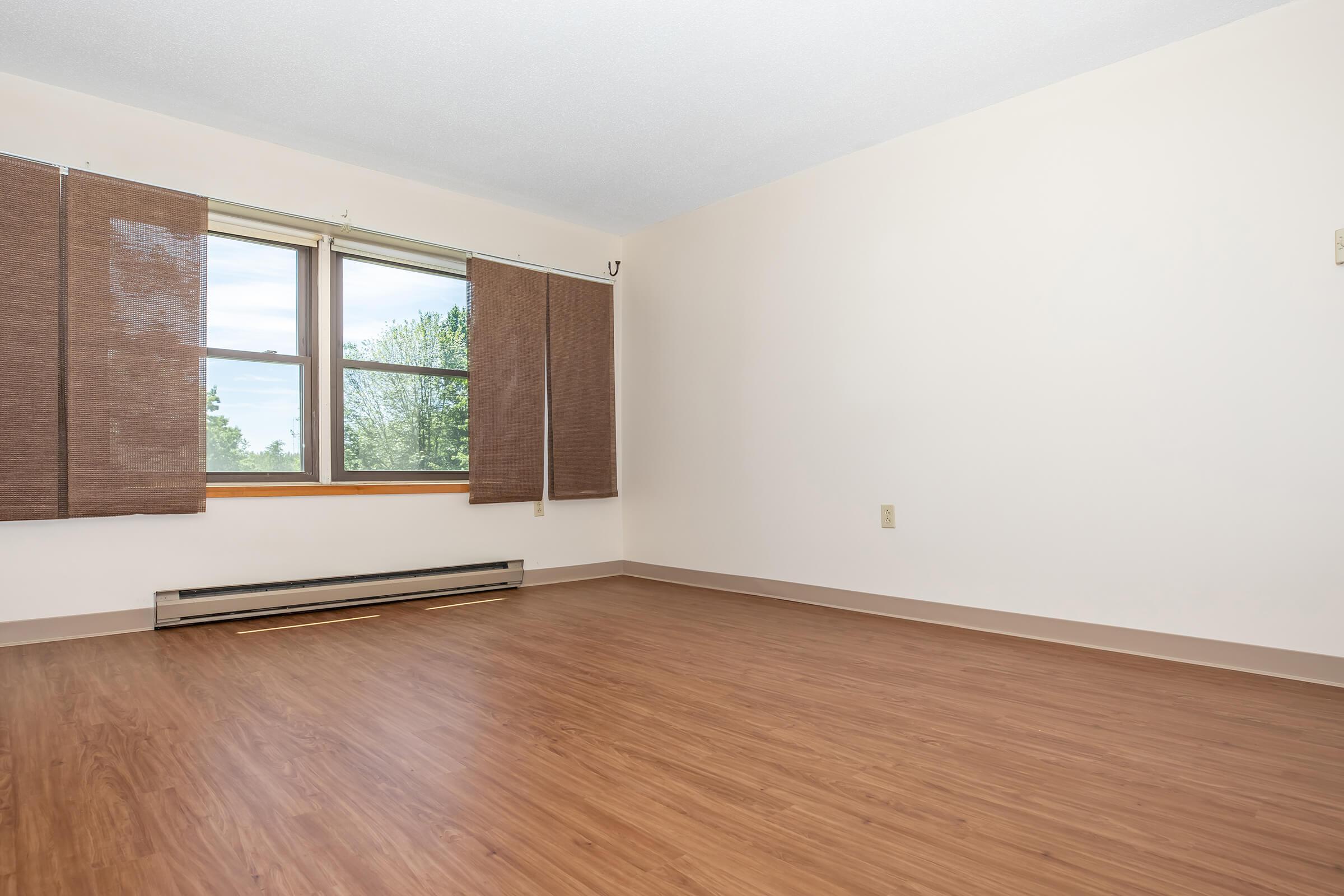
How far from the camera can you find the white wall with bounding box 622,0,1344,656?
272 centimetres

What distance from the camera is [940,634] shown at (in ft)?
11.3

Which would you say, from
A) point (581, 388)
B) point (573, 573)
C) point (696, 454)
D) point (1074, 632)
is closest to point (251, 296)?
point (581, 388)

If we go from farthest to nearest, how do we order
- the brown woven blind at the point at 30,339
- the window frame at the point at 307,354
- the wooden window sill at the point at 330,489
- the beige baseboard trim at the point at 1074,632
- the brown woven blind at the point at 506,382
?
1. the brown woven blind at the point at 506,382
2. the window frame at the point at 307,354
3. the wooden window sill at the point at 330,489
4. the brown woven blind at the point at 30,339
5. the beige baseboard trim at the point at 1074,632

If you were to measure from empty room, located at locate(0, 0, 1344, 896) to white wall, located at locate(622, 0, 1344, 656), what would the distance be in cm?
2

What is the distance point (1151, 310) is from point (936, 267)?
1.02 metres

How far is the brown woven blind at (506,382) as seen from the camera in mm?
4746

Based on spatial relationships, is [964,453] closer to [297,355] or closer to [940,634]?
[940,634]

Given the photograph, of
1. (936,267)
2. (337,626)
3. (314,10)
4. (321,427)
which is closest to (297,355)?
(321,427)

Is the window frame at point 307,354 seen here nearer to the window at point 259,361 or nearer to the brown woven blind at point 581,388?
the window at point 259,361

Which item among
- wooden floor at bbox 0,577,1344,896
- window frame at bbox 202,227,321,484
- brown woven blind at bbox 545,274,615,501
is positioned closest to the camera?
wooden floor at bbox 0,577,1344,896

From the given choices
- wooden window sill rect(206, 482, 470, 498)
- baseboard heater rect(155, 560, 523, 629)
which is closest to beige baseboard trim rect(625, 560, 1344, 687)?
baseboard heater rect(155, 560, 523, 629)

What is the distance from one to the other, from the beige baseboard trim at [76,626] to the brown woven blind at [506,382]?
1787 millimetres

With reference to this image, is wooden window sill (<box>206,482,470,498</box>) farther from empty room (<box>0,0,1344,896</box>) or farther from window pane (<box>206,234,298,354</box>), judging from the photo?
window pane (<box>206,234,298,354</box>)

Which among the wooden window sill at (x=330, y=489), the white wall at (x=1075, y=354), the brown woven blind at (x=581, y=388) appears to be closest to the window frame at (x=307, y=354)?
the wooden window sill at (x=330, y=489)
